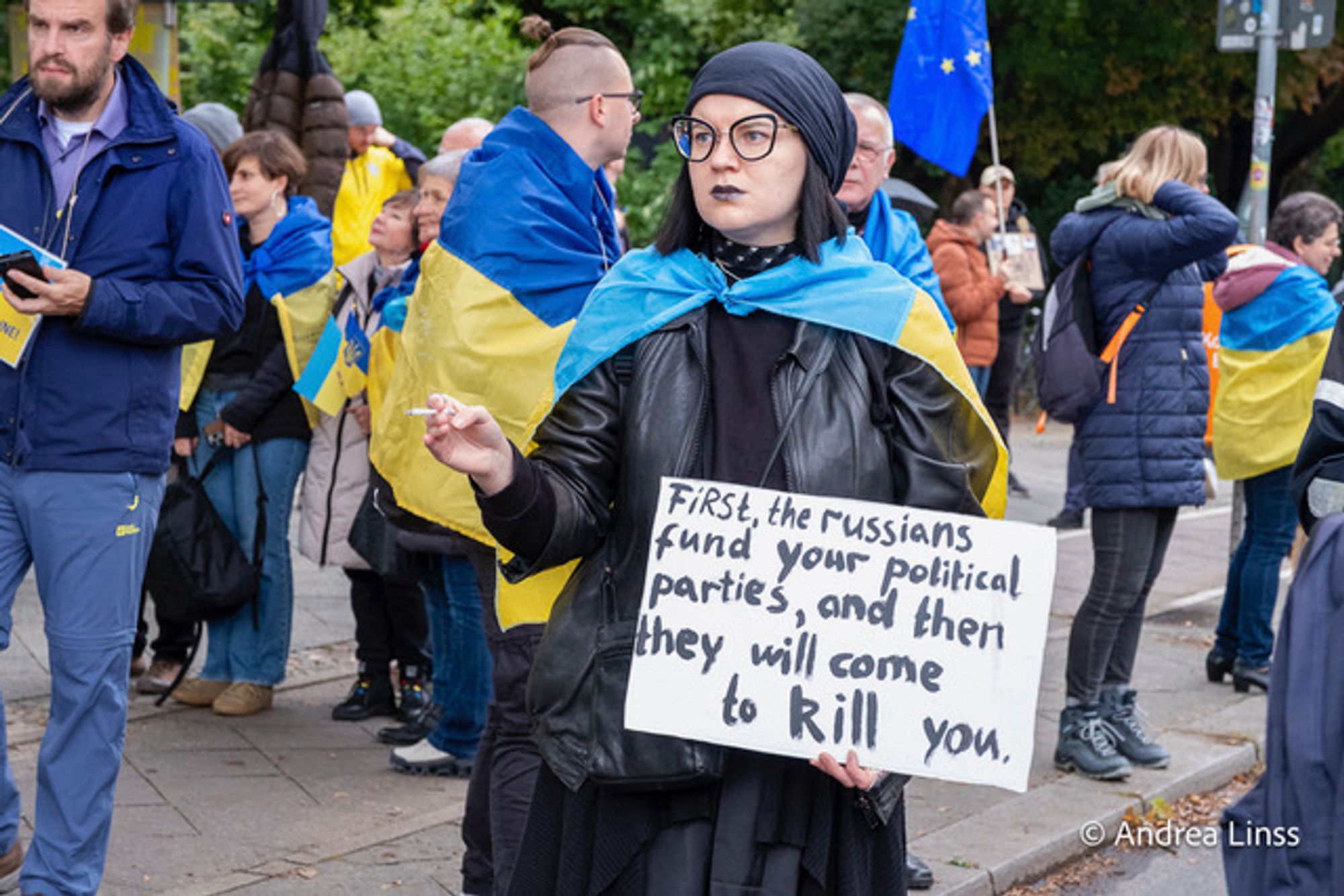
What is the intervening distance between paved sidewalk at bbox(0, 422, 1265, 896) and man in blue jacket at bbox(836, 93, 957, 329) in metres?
1.62

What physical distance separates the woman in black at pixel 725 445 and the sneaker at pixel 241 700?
372 centimetres

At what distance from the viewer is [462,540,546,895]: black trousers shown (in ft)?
13.7

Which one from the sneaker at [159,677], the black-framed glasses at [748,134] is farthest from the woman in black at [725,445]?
the sneaker at [159,677]

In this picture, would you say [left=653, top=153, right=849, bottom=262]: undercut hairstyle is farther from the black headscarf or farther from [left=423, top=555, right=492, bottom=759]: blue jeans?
[left=423, top=555, right=492, bottom=759]: blue jeans

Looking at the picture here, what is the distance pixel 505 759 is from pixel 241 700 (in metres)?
2.65

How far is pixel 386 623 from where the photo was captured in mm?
6770

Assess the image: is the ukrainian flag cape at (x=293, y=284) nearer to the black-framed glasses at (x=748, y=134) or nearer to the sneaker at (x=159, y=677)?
the sneaker at (x=159, y=677)

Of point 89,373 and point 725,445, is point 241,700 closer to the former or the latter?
point 89,373

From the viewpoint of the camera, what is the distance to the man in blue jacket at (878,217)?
4902mm

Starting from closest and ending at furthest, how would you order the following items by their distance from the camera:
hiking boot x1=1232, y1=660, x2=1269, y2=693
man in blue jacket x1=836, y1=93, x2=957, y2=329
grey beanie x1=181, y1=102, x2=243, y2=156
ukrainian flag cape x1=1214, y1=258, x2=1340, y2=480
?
1. man in blue jacket x1=836, y1=93, x2=957, y2=329
2. hiking boot x1=1232, y1=660, x2=1269, y2=693
3. ukrainian flag cape x1=1214, y1=258, x2=1340, y2=480
4. grey beanie x1=181, y1=102, x2=243, y2=156

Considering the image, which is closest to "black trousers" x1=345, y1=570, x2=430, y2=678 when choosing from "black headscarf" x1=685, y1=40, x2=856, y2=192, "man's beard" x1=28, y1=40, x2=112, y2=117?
"man's beard" x1=28, y1=40, x2=112, y2=117

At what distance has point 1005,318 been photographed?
14141 millimetres

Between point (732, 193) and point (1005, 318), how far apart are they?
1136cm

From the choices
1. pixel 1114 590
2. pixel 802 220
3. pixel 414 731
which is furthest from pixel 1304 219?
pixel 802 220
